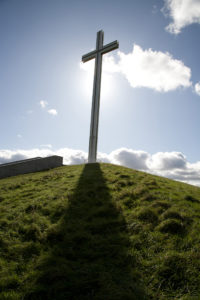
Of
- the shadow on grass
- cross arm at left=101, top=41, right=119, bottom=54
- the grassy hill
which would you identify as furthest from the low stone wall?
the shadow on grass

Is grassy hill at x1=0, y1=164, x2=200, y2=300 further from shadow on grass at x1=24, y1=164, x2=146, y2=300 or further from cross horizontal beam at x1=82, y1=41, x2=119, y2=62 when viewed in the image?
cross horizontal beam at x1=82, y1=41, x2=119, y2=62

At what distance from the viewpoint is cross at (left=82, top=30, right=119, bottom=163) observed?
18.3 m

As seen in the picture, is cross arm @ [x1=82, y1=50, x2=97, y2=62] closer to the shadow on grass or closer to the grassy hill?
the grassy hill

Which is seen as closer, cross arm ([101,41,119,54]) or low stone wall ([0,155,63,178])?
cross arm ([101,41,119,54])

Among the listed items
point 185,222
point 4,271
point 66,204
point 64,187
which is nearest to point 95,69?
point 64,187

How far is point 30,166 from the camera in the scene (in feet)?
70.2

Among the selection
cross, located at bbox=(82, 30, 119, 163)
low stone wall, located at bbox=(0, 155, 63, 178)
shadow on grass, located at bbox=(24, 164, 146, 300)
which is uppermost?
cross, located at bbox=(82, 30, 119, 163)

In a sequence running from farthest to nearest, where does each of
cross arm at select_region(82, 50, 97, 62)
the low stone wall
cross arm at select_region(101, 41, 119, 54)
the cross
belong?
the low stone wall, cross arm at select_region(82, 50, 97, 62), cross arm at select_region(101, 41, 119, 54), the cross

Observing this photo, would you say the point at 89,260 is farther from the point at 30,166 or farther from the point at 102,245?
the point at 30,166

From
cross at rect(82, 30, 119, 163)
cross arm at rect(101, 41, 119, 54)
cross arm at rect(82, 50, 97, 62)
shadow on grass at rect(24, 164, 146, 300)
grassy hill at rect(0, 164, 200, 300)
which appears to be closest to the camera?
shadow on grass at rect(24, 164, 146, 300)

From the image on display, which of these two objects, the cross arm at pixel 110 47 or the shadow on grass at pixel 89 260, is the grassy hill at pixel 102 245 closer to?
→ the shadow on grass at pixel 89 260

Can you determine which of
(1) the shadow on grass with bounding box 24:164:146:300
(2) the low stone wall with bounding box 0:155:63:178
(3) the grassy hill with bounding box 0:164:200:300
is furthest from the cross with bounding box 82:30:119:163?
(1) the shadow on grass with bounding box 24:164:146:300

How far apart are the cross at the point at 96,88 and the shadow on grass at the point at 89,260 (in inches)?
397

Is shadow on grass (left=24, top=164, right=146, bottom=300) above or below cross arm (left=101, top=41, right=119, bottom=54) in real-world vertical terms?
below
